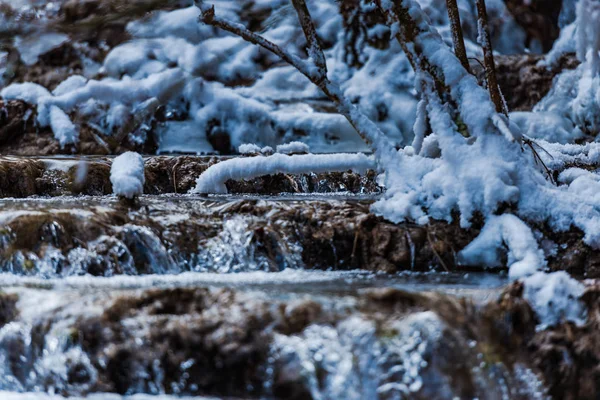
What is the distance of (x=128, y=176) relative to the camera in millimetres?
4242

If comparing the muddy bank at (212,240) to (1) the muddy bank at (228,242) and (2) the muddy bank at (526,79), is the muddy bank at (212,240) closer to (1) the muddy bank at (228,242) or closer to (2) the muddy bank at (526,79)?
(1) the muddy bank at (228,242)

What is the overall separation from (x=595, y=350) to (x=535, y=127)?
→ 17.4 feet

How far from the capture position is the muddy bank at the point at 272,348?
248 cm

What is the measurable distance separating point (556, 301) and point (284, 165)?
7.26 ft

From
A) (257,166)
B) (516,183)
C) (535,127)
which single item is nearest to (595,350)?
(516,183)

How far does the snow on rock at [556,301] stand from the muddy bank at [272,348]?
0.12m

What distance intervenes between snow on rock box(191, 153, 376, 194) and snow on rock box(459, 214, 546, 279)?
843mm

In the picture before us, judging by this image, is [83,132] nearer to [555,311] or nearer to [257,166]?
[257,166]

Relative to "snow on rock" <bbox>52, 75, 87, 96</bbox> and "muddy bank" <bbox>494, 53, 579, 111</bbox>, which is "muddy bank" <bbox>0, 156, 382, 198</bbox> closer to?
"snow on rock" <bbox>52, 75, 87, 96</bbox>

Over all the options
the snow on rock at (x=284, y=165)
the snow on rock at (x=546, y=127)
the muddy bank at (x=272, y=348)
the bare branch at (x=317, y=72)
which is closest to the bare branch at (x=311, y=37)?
the bare branch at (x=317, y=72)

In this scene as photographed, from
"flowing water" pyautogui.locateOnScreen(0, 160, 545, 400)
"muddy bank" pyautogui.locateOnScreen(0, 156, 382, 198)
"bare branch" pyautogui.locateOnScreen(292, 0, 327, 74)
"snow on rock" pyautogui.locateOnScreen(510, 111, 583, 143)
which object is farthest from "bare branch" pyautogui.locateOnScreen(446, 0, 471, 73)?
"snow on rock" pyautogui.locateOnScreen(510, 111, 583, 143)

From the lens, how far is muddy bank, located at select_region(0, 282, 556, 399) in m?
2.48

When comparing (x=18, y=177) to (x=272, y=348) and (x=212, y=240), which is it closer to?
(x=212, y=240)

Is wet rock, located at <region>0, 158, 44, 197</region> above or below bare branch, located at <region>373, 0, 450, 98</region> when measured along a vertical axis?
below
